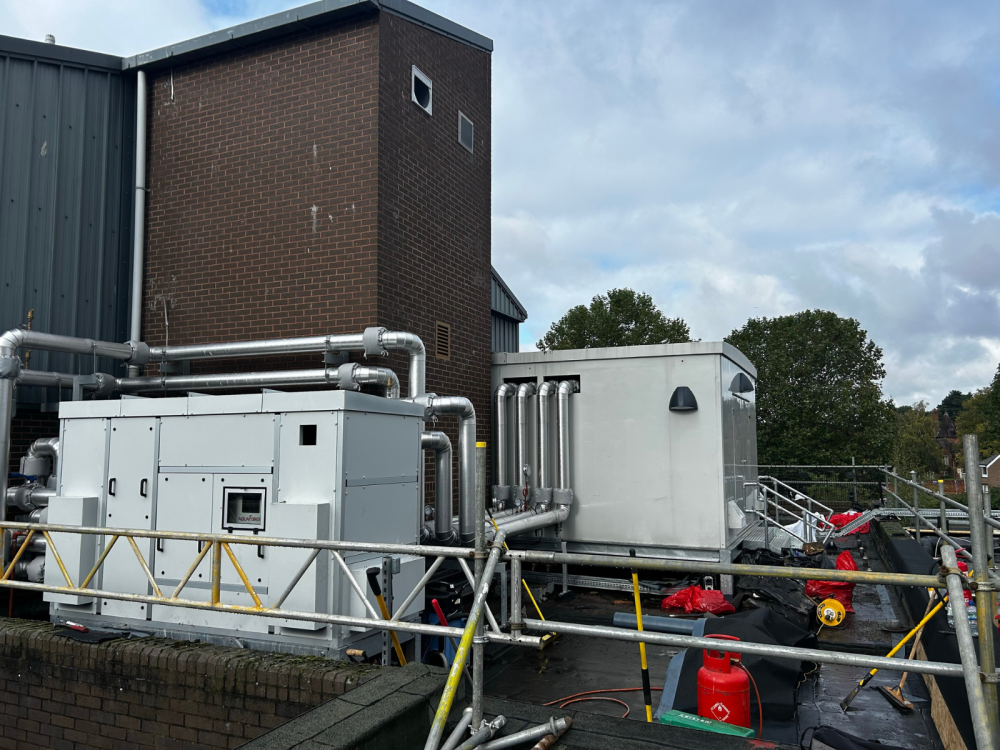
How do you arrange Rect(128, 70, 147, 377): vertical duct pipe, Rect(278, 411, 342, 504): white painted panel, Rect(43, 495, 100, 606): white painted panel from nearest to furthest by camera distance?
Rect(278, 411, 342, 504): white painted panel
Rect(43, 495, 100, 606): white painted panel
Rect(128, 70, 147, 377): vertical duct pipe

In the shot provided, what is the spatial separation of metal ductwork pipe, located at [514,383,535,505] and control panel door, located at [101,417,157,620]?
5663mm

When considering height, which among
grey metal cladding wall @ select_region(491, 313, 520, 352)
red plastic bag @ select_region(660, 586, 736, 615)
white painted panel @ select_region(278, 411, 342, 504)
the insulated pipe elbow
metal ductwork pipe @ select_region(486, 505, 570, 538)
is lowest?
red plastic bag @ select_region(660, 586, 736, 615)

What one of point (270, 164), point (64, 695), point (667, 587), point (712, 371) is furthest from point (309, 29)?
point (667, 587)

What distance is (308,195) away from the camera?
32.1 ft

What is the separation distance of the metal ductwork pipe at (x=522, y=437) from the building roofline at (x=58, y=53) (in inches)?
311

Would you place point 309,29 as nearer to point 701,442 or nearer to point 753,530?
point 701,442

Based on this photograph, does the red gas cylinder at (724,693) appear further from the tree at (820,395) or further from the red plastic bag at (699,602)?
the tree at (820,395)

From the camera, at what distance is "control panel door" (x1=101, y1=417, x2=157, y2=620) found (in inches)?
269

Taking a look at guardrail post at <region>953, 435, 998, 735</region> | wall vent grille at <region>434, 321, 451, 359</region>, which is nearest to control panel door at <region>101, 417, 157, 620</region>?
wall vent grille at <region>434, 321, 451, 359</region>

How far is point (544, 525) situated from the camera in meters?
10.4

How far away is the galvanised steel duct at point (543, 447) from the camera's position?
11008 mm

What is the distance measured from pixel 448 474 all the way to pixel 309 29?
6.49 metres

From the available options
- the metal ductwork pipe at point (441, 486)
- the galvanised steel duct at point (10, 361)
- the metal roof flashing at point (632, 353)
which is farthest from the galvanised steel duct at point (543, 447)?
the galvanised steel duct at point (10, 361)

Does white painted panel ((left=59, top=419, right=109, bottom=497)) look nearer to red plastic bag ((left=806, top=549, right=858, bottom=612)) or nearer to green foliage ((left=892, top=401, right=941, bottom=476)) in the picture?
red plastic bag ((left=806, top=549, right=858, bottom=612))
